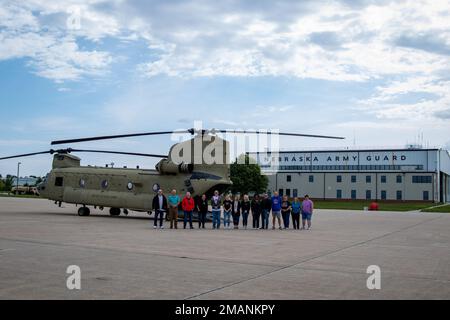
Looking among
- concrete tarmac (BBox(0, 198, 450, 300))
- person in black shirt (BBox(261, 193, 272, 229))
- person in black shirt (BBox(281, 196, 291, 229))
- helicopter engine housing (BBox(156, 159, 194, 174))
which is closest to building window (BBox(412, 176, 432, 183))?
helicopter engine housing (BBox(156, 159, 194, 174))

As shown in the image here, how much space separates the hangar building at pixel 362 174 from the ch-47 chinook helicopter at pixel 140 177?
216ft

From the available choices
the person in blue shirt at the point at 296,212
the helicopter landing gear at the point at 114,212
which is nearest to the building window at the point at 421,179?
the helicopter landing gear at the point at 114,212

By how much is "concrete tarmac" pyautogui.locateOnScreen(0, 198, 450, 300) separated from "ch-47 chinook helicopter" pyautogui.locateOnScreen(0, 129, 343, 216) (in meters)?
7.75

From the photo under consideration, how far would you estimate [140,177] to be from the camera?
23984mm

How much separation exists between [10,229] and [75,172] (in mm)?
10435

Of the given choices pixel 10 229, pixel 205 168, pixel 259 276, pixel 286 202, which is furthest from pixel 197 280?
pixel 205 168

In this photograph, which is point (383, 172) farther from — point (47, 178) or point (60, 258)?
point (60, 258)

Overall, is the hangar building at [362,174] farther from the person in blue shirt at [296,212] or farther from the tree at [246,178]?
the person in blue shirt at [296,212]

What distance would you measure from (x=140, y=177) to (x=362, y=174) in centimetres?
6794

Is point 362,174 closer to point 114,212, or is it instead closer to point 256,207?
point 114,212

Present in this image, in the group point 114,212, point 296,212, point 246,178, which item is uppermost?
point 246,178

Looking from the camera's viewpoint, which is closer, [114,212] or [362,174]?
[114,212]

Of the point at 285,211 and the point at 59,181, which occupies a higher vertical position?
the point at 59,181

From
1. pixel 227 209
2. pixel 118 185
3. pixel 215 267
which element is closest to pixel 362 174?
pixel 118 185
